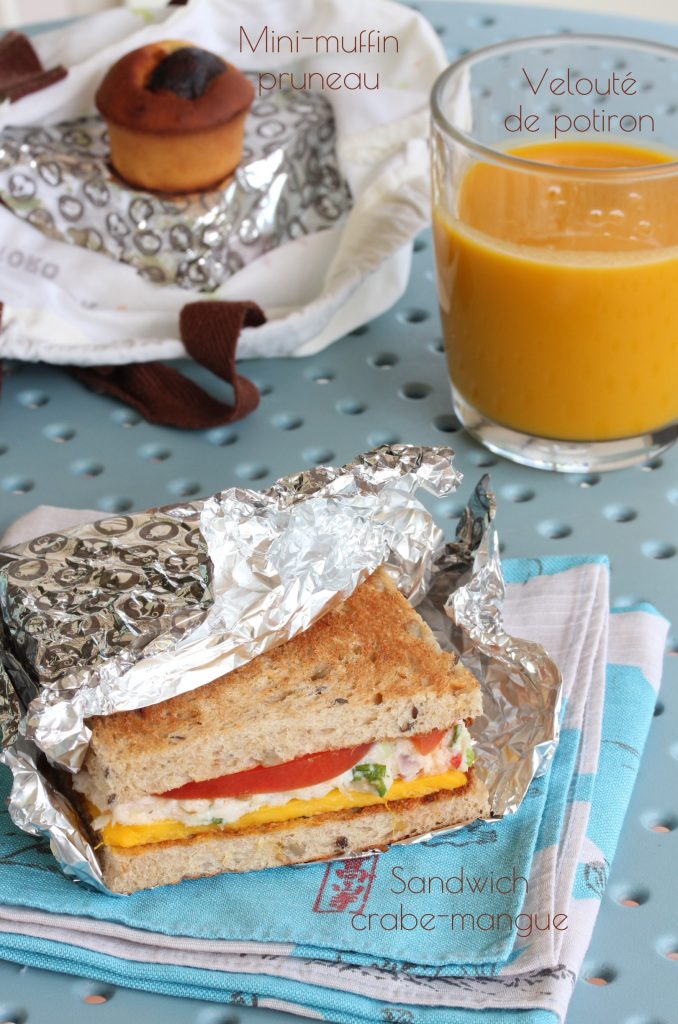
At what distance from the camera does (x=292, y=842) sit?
2.71 ft

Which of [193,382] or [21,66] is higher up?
[21,66]

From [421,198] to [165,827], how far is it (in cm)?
78

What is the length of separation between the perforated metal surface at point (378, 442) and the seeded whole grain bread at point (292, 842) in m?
0.11

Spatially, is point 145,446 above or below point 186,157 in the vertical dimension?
below

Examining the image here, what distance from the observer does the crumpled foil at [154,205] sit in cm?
134

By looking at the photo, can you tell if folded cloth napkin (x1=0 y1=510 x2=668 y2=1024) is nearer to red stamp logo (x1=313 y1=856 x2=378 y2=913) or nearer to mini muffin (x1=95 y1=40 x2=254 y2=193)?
red stamp logo (x1=313 y1=856 x2=378 y2=913)

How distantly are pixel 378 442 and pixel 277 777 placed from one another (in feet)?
1.55

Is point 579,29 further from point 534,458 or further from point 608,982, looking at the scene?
point 608,982

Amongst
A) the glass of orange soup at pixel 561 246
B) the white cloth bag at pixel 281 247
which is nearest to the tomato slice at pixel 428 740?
the glass of orange soup at pixel 561 246

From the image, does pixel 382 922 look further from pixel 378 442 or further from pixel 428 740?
pixel 378 442

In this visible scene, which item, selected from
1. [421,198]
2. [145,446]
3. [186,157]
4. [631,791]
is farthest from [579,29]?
[631,791]

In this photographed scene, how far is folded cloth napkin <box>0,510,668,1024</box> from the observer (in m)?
0.74

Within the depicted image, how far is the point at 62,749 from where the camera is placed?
0.76 metres

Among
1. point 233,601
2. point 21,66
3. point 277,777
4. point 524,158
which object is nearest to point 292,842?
point 277,777
